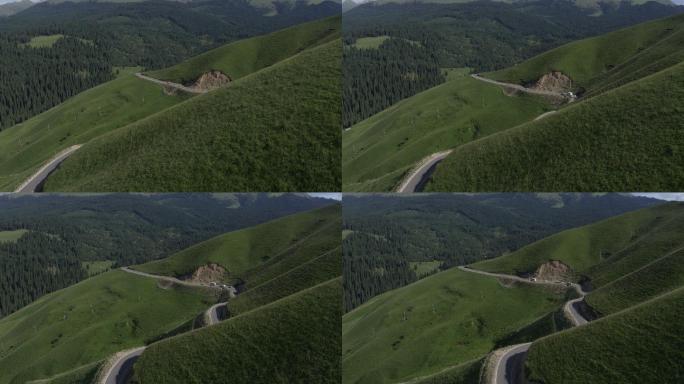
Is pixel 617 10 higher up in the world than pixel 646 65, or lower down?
higher up

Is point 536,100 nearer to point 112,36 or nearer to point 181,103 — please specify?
point 181,103

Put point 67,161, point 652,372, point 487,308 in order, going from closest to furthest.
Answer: point 67,161 < point 652,372 < point 487,308

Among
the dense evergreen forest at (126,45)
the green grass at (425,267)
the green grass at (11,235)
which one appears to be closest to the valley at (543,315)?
the green grass at (425,267)

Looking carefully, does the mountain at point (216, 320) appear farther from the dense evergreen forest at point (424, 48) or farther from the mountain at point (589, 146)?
the mountain at point (589, 146)

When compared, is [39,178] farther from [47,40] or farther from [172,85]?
[47,40]

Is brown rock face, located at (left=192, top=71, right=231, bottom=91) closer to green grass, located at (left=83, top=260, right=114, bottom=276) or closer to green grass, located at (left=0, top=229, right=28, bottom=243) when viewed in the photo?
green grass, located at (left=83, top=260, right=114, bottom=276)

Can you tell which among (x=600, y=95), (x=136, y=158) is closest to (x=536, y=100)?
(x=600, y=95)

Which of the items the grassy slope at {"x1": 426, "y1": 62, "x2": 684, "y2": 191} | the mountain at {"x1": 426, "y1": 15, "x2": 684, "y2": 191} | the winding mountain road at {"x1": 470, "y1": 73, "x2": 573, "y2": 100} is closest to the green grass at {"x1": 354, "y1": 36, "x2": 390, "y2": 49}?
the winding mountain road at {"x1": 470, "y1": 73, "x2": 573, "y2": 100}

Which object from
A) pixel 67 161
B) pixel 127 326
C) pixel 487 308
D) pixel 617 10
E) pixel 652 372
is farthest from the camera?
pixel 617 10
